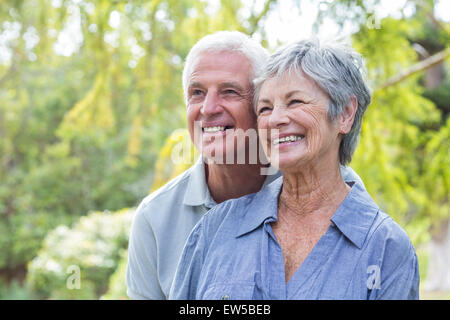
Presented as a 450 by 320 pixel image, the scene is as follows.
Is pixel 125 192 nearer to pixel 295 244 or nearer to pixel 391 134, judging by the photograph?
pixel 391 134

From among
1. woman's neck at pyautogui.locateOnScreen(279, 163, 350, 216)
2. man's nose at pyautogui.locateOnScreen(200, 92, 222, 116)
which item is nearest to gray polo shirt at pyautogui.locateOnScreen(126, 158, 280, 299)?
man's nose at pyautogui.locateOnScreen(200, 92, 222, 116)

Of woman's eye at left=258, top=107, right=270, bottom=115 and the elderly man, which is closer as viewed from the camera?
woman's eye at left=258, top=107, right=270, bottom=115

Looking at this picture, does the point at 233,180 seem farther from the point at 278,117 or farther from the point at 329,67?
the point at 329,67

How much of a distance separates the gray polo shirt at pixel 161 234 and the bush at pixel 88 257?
491 cm

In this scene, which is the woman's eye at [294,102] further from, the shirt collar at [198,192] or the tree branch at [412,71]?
the tree branch at [412,71]

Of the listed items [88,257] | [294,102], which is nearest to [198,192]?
[294,102]

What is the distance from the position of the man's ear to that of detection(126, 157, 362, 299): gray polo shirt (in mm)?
348

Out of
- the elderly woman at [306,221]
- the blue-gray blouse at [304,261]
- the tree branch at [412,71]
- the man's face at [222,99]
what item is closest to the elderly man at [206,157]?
the man's face at [222,99]

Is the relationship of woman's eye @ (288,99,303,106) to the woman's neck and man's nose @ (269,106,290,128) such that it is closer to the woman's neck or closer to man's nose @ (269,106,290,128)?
man's nose @ (269,106,290,128)

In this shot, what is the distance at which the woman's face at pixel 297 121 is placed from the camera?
1396 mm

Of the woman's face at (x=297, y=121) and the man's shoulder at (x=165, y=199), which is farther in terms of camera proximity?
the man's shoulder at (x=165, y=199)

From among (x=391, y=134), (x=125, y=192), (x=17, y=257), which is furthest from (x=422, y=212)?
(x=17, y=257)

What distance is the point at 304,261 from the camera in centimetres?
132

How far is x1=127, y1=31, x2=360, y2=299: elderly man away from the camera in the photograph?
1708 mm
